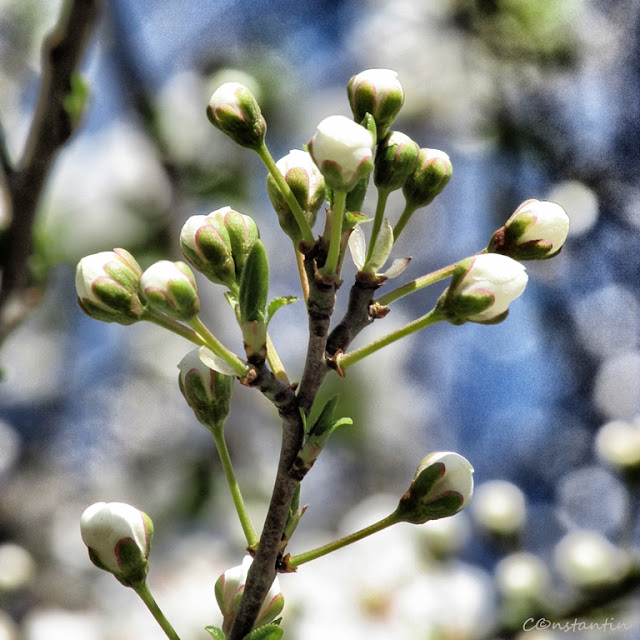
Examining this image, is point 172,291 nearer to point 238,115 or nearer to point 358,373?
point 238,115

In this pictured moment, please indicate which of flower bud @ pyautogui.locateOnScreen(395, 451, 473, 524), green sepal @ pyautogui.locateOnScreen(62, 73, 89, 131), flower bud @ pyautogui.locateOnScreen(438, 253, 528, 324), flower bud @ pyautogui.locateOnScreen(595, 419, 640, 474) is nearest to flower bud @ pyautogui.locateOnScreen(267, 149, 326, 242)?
flower bud @ pyautogui.locateOnScreen(438, 253, 528, 324)

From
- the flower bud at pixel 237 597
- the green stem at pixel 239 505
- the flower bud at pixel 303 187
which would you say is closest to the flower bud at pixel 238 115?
the flower bud at pixel 303 187

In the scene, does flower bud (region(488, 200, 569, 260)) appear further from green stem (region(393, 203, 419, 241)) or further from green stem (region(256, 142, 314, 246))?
green stem (region(256, 142, 314, 246))

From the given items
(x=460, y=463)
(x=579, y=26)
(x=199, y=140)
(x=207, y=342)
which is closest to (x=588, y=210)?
(x=579, y=26)

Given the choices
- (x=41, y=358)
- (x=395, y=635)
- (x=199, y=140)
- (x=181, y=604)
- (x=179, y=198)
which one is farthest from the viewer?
(x=41, y=358)

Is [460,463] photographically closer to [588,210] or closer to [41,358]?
[588,210]

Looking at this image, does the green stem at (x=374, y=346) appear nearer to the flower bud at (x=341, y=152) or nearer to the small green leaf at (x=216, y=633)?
the flower bud at (x=341, y=152)
